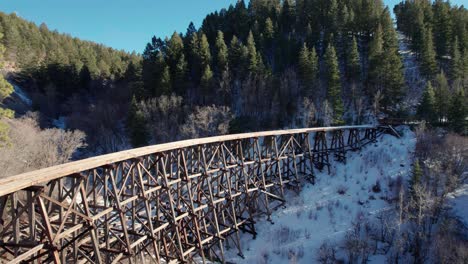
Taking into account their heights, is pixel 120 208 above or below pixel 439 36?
below

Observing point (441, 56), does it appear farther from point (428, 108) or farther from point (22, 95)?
point (22, 95)

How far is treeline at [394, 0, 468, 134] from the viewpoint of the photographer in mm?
25284

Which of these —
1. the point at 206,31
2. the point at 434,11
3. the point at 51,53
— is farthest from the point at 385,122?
the point at 51,53

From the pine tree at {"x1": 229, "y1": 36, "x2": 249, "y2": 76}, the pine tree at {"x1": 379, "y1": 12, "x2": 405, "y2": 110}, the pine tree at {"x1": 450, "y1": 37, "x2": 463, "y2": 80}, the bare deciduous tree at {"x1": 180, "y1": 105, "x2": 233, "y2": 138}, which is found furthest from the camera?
the pine tree at {"x1": 229, "y1": 36, "x2": 249, "y2": 76}

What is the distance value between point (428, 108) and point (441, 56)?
16.1 m

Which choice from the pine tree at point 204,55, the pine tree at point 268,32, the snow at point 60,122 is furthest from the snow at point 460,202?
the snow at point 60,122

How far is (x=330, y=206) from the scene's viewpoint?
59.6 ft

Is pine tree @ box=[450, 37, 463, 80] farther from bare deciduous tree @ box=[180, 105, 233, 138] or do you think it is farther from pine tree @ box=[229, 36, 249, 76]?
bare deciduous tree @ box=[180, 105, 233, 138]

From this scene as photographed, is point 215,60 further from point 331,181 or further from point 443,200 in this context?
point 443,200

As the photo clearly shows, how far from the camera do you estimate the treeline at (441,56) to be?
25.3m

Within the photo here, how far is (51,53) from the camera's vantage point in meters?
51.2

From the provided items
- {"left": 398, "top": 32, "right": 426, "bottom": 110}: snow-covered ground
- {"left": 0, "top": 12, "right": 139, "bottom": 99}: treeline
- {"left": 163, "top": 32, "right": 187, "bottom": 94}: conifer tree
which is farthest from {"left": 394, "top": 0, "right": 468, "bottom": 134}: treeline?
{"left": 0, "top": 12, "right": 139, "bottom": 99}: treeline

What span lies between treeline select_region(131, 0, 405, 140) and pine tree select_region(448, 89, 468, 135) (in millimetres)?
5394

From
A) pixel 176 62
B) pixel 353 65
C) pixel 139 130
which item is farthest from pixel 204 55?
pixel 353 65
